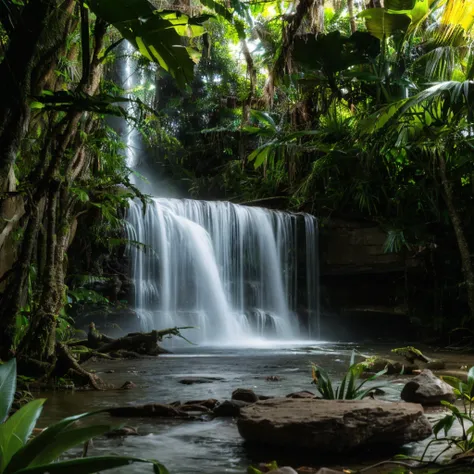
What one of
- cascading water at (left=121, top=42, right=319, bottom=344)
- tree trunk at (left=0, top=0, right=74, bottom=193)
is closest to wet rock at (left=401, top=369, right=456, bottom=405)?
tree trunk at (left=0, top=0, right=74, bottom=193)

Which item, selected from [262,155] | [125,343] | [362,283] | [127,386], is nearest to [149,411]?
[127,386]

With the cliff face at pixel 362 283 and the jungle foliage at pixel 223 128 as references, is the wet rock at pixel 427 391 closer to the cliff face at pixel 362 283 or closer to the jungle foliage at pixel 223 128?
the jungle foliage at pixel 223 128

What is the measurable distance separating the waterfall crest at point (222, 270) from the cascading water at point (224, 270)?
0.06 ft

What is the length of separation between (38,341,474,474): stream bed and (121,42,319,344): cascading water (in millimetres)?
2768

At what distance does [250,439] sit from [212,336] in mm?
9284

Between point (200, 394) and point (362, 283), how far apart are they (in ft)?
34.8

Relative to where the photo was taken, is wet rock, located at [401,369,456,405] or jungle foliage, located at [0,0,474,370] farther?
wet rock, located at [401,369,456,405]

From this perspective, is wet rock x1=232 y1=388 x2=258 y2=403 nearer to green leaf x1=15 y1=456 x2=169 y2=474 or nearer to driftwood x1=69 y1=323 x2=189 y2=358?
green leaf x1=15 y1=456 x2=169 y2=474

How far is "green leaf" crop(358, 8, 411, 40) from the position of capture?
9891 mm

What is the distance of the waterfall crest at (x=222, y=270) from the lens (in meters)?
12.3

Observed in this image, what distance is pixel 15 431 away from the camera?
1688 mm

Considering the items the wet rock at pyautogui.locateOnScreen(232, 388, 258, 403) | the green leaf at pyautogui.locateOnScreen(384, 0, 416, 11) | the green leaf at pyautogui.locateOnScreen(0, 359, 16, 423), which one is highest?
the green leaf at pyautogui.locateOnScreen(384, 0, 416, 11)

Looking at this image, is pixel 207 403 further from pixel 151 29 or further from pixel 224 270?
pixel 224 270

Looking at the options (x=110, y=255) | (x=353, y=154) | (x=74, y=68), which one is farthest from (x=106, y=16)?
(x=353, y=154)
